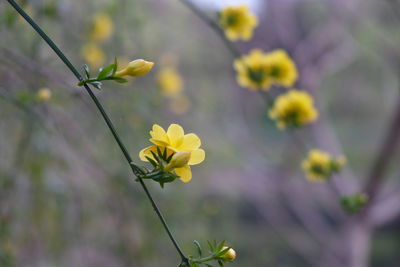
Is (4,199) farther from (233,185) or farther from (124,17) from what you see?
(233,185)

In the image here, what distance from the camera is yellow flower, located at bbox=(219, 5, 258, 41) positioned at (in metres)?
1.19

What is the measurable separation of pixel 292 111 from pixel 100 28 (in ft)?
2.66

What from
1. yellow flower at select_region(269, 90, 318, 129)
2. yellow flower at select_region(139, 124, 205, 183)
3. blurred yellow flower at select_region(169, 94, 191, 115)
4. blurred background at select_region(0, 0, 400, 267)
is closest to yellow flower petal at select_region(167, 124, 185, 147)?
yellow flower at select_region(139, 124, 205, 183)

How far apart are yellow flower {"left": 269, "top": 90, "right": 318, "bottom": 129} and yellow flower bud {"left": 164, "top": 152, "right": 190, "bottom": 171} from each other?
659 mm

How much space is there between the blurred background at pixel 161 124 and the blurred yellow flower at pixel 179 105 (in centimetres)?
1

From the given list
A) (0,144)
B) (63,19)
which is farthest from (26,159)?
(63,19)

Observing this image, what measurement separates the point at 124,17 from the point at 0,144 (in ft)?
1.73

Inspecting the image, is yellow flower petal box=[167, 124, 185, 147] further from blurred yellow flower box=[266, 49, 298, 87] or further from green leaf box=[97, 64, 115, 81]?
blurred yellow flower box=[266, 49, 298, 87]

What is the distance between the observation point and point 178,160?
1.86 feet

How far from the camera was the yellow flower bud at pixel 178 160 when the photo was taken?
22.3 inches

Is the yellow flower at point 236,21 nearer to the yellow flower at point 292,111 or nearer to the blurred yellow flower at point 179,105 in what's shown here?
the yellow flower at point 292,111

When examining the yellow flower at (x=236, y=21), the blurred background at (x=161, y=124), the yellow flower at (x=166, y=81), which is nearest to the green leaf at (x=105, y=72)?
the blurred background at (x=161, y=124)

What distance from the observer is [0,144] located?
1.36m

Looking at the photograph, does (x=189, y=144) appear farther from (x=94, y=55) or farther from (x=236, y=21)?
(x=94, y=55)
